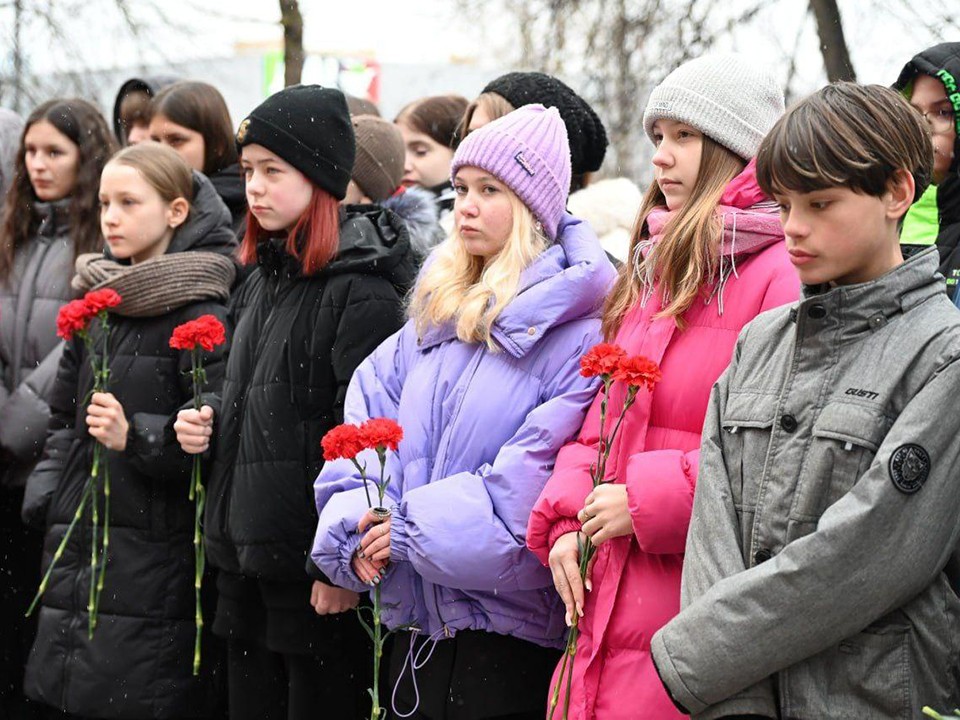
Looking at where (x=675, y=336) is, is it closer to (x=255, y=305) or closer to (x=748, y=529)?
(x=748, y=529)

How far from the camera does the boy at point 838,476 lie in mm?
2764

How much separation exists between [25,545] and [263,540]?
7.22ft

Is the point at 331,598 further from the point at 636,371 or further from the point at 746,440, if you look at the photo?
the point at 746,440

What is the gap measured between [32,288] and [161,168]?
1.12 m

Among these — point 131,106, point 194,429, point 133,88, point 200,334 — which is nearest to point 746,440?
point 200,334

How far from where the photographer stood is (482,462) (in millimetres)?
4125

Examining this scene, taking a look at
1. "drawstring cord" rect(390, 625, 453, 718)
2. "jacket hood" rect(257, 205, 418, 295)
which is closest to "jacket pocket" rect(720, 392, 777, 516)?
"drawstring cord" rect(390, 625, 453, 718)

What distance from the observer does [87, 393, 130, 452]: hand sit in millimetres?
5414

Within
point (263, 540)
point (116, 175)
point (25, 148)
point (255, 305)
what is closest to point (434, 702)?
point (263, 540)

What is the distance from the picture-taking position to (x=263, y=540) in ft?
15.9

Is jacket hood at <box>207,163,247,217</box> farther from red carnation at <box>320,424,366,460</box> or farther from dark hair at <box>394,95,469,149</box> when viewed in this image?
red carnation at <box>320,424,366,460</box>

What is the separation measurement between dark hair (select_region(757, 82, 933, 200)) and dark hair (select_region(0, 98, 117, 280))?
4.34 m

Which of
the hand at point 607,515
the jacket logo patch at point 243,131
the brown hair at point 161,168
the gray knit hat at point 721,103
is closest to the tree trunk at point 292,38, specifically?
the brown hair at point 161,168

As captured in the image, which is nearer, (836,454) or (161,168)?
(836,454)
